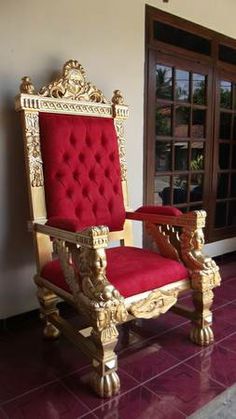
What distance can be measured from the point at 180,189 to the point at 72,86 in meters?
1.35

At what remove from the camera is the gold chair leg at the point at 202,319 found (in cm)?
176

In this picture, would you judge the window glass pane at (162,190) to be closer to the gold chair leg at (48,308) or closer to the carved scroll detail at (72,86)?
the carved scroll detail at (72,86)

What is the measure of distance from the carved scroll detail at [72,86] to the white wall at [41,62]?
0.17m

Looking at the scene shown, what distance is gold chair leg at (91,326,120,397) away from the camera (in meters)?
1.36

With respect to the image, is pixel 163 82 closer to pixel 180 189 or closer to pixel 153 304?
pixel 180 189

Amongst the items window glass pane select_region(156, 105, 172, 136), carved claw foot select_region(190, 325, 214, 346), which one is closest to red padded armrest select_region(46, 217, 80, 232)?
carved claw foot select_region(190, 325, 214, 346)

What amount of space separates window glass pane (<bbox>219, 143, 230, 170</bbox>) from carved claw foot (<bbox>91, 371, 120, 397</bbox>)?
2295 mm

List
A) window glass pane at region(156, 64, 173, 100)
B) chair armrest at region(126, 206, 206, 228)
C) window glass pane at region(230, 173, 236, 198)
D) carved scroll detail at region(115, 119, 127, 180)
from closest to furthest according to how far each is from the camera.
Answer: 1. chair armrest at region(126, 206, 206, 228)
2. carved scroll detail at region(115, 119, 127, 180)
3. window glass pane at region(156, 64, 173, 100)
4. window glass pane at region(230, 173, 236, 198)

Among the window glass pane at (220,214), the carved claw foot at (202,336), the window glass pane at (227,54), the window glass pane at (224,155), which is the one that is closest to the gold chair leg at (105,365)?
the carved claw foot at (202,336)

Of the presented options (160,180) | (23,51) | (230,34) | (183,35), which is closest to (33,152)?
(23,51)

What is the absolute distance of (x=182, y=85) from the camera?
275 cm

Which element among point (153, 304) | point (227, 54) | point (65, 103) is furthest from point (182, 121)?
point (153, 304)

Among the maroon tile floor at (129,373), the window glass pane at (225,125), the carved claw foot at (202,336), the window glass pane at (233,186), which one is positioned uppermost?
the window glass pane at (225,125)

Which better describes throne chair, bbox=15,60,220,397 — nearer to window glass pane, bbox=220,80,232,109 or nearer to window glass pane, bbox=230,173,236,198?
window glass pane, bbox=220,80,232,109
